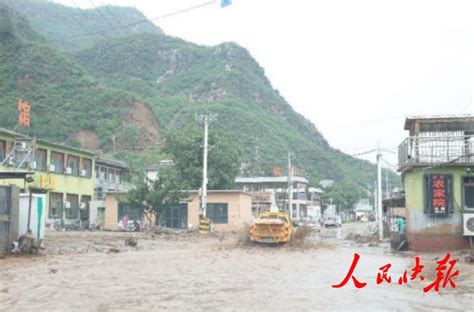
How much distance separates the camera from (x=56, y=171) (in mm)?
49031

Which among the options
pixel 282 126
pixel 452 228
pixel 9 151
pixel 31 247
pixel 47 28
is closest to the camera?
pixel 31 247

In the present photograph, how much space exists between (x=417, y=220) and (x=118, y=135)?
6513 cm

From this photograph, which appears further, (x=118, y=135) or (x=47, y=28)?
(x=47, y=28)

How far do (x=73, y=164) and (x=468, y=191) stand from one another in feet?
118

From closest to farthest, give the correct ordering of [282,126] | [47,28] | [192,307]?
1. [192,307]
2. [282,126]
3. [47,28]

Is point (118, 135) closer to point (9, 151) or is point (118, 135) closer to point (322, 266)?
point (9, 151)

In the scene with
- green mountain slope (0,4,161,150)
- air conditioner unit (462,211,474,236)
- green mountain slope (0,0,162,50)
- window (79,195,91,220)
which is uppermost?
green mountain slope (0,0,162,50)

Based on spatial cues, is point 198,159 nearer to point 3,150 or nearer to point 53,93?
point 3,150

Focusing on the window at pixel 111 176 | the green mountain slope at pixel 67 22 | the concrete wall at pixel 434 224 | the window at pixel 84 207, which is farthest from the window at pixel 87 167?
the green mountain slope at pixel 67 22

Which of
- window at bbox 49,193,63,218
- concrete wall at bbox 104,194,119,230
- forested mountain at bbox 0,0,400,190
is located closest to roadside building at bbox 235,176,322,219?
forested mountain at bbox 0,0,400,190

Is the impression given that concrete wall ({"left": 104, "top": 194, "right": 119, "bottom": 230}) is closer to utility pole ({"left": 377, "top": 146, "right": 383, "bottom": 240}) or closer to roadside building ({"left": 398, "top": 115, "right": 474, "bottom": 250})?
utility pole ({"left": 377, "top": 146, "right": 383, "bottom": 240})

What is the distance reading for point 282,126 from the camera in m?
118

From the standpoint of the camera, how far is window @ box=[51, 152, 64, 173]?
4884cm

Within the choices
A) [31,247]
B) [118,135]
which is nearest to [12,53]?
[118,135]
